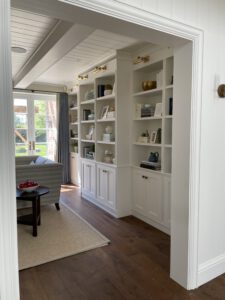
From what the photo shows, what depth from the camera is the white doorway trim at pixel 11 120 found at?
1068 mm

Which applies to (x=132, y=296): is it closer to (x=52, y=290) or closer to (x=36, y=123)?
(x=52, y=290)

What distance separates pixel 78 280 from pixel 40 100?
14.9ft

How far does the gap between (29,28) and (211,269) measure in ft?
9.99

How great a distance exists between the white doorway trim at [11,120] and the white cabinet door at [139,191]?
1.45 m

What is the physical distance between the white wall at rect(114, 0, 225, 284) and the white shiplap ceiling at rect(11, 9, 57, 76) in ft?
4.64

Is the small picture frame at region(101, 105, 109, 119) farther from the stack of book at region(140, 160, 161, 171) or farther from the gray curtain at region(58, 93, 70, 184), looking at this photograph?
the gray curtain at region(58, 93, 70, 184)

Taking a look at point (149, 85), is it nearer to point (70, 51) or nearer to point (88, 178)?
point (70, 51)

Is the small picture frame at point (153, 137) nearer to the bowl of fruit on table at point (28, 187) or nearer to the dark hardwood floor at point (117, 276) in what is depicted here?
the dark hardwood floor at point (117, 276)

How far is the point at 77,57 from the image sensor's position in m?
3.60

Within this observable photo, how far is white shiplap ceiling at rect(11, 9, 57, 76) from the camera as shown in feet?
7.45

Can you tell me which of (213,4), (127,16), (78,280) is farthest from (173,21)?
(78,280)

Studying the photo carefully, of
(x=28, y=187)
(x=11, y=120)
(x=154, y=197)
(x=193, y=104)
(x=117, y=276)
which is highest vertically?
(x=193, y=104)

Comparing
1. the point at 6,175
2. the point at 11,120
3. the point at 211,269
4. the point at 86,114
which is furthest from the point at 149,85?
the point at 6,175

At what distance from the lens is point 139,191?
3451 mm
